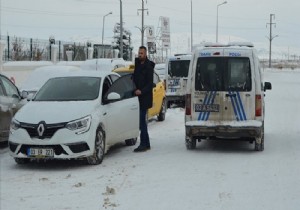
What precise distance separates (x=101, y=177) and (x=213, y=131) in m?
2.94

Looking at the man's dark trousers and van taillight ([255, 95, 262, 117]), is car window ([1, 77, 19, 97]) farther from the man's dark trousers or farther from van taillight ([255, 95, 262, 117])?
van taillight ([255, 95, 262, 117])

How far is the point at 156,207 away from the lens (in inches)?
257

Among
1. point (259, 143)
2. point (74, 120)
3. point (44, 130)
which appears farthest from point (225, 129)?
point (44, 130)

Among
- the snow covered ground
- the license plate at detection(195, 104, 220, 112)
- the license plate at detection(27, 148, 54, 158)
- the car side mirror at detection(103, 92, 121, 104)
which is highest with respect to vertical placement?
the car side mirror at detection(103, 92, 121, 104)

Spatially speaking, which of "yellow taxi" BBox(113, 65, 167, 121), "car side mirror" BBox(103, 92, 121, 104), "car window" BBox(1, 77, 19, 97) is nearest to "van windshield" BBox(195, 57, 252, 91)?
"car side mirror" BBox(103, 92, 121, 104)

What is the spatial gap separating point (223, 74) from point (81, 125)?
9.91 feet

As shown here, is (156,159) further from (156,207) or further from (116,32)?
(116,32)

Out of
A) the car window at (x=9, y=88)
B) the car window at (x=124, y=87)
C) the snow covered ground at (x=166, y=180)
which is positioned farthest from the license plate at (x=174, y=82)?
the car window at (x=9, y=88)

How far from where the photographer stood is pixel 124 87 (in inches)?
435

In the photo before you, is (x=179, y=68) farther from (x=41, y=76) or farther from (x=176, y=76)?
(x=41, y=76)

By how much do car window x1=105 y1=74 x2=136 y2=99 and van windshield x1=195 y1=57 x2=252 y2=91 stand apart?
1374 millimetres

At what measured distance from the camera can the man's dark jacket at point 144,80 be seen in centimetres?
1070

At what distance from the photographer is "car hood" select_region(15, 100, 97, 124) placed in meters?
8.97

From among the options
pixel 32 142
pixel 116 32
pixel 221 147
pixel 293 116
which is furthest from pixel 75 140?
pixel 116 32
